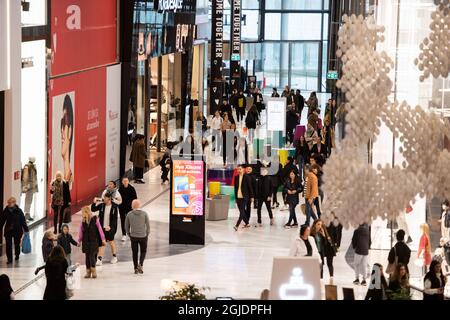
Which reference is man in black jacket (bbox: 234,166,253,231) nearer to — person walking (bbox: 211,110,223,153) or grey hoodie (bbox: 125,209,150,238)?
grey hoodie (bbox: 125,209,150,238)

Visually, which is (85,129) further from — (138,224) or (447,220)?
(447,220)

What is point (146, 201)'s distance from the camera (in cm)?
2931

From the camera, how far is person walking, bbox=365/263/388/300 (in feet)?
52.7

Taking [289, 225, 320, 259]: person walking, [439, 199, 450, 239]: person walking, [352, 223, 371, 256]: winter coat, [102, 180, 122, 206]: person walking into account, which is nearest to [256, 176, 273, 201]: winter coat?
[102, 180, 122, 206]: person walking

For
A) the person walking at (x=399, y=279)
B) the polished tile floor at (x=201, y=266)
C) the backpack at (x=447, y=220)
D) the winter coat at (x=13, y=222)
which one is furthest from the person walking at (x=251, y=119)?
the person walking at (x=399, y=279)

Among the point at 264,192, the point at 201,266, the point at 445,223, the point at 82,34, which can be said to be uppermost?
the point at 82,34

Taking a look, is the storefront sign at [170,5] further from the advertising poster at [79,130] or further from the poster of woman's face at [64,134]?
the poster of woman's face at [64,134]

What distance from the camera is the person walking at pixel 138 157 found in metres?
32.2

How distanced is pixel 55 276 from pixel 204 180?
7392 millimetres

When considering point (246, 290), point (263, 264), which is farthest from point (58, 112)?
point (246, 290)

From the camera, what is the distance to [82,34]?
2898cm

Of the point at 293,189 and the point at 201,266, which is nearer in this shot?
the point at 201,266

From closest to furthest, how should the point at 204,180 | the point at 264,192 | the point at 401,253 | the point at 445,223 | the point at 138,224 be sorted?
1. the point at 401,253
2. the point at 445,223
3. the point at 138,224
4. the point at 204,180
5. the point at 264,192

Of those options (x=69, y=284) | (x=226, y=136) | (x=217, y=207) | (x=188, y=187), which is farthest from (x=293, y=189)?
(x=226, y=136)
